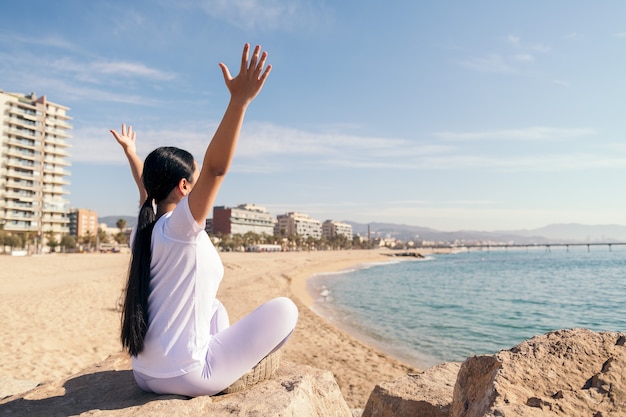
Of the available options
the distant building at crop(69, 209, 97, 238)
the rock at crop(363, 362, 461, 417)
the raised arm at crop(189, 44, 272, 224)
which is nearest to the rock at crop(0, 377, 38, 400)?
the rock at crop(363, 362, 461, 417)

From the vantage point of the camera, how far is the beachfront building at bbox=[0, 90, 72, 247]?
61219 millimetres

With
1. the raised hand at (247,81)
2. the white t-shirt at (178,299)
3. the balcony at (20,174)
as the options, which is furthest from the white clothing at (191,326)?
the balcony at (20,174)

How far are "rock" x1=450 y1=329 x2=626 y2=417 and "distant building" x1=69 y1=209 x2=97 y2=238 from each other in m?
108

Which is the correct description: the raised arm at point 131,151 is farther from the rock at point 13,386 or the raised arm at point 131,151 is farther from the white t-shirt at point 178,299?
the rock at point 13,386

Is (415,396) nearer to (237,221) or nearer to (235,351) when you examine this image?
(235,351)

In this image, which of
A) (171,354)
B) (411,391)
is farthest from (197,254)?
(411,391)

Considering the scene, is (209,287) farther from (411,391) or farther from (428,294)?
(428,294)

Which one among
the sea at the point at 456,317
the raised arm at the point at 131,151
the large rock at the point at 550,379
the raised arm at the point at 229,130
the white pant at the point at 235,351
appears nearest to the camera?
the raised arm at the point at 229,130

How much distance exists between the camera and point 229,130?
1.76m

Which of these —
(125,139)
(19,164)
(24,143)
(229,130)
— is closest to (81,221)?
(19,164)

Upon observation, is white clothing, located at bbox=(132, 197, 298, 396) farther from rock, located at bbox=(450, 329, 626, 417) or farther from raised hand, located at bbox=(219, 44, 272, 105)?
rock, located at bbox=(450, 329, 626, 417)

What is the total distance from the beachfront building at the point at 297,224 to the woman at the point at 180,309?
492 feet

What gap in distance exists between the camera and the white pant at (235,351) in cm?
231

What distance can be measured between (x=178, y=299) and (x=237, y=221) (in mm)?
125814
